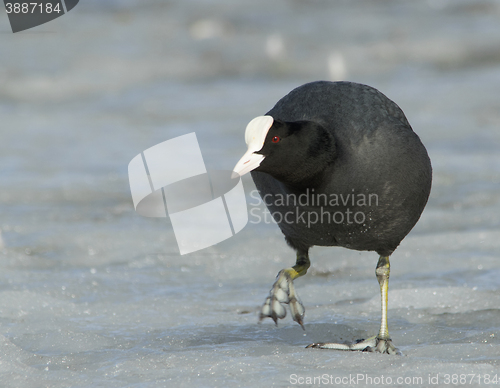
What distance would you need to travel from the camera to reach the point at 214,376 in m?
3.01

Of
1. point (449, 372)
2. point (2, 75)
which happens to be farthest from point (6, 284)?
point (2, 75)

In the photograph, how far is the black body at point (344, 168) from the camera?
330 cm

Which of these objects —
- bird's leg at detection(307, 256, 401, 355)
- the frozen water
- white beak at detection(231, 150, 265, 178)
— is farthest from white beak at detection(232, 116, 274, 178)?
bird's leg at detection(307, 256, 401, 355)

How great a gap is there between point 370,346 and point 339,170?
3.17 feet

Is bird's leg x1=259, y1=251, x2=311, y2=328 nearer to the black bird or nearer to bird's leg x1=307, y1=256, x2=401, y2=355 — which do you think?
the black bird

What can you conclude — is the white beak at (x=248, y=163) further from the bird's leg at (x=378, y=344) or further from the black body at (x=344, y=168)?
the bird's leg at (x=378, y=344)

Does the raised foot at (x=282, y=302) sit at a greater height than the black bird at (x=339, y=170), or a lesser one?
lesser

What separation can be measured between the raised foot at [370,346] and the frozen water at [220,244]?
142mm

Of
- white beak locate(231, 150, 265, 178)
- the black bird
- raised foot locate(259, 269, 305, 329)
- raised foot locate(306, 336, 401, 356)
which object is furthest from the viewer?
raised foot locate(259, 269, 305, 329)

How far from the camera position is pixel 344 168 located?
11.1 ft

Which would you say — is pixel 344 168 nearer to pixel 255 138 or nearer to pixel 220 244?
pixel 255 138

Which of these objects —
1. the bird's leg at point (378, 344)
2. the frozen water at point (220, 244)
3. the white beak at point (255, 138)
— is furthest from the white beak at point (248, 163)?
the bird's leg at point (378, 344)

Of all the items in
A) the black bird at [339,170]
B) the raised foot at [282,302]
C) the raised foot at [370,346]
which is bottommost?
the raised foot at [370,346]

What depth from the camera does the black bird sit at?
3.26 metres
